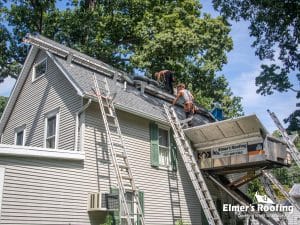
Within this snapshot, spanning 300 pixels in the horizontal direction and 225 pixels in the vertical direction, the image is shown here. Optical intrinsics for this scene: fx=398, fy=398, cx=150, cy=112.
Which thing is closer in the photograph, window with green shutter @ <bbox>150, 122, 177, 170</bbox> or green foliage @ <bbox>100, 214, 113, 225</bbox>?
green foliage @ <bbox>100, 214, 113, 225</bbox>

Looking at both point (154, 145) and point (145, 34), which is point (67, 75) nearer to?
point (154, 145)

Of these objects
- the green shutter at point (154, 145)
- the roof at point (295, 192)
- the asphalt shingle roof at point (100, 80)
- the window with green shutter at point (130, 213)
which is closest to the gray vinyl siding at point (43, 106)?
the asphalt shingle roof at point (100, 80)

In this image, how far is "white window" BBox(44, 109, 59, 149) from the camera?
46.5ft

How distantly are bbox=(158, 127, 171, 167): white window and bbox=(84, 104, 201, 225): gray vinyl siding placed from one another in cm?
42

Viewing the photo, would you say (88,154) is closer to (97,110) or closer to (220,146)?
(97,110)

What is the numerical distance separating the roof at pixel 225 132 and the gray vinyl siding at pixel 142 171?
4.65 ft

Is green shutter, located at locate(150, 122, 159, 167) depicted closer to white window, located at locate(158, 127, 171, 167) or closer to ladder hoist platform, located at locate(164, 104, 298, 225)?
white window, located at locate(158, 127, 171, 167)

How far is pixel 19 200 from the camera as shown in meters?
10.8

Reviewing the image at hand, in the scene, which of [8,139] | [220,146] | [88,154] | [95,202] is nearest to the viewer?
[95,202]

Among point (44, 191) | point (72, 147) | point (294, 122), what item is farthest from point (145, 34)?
point (44, 191)

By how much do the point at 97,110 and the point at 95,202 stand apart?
330cm

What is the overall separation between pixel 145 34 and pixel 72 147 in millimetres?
16339

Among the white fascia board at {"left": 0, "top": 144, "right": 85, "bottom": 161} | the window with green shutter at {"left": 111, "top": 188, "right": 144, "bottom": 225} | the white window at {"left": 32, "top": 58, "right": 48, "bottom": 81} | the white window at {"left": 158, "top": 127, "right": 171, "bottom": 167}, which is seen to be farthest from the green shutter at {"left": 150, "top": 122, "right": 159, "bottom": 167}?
the white window at {"left": 32, "top": 58, "right": 48, "bottom": 81}

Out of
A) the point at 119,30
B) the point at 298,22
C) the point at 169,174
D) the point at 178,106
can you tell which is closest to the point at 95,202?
the point at 169,174
